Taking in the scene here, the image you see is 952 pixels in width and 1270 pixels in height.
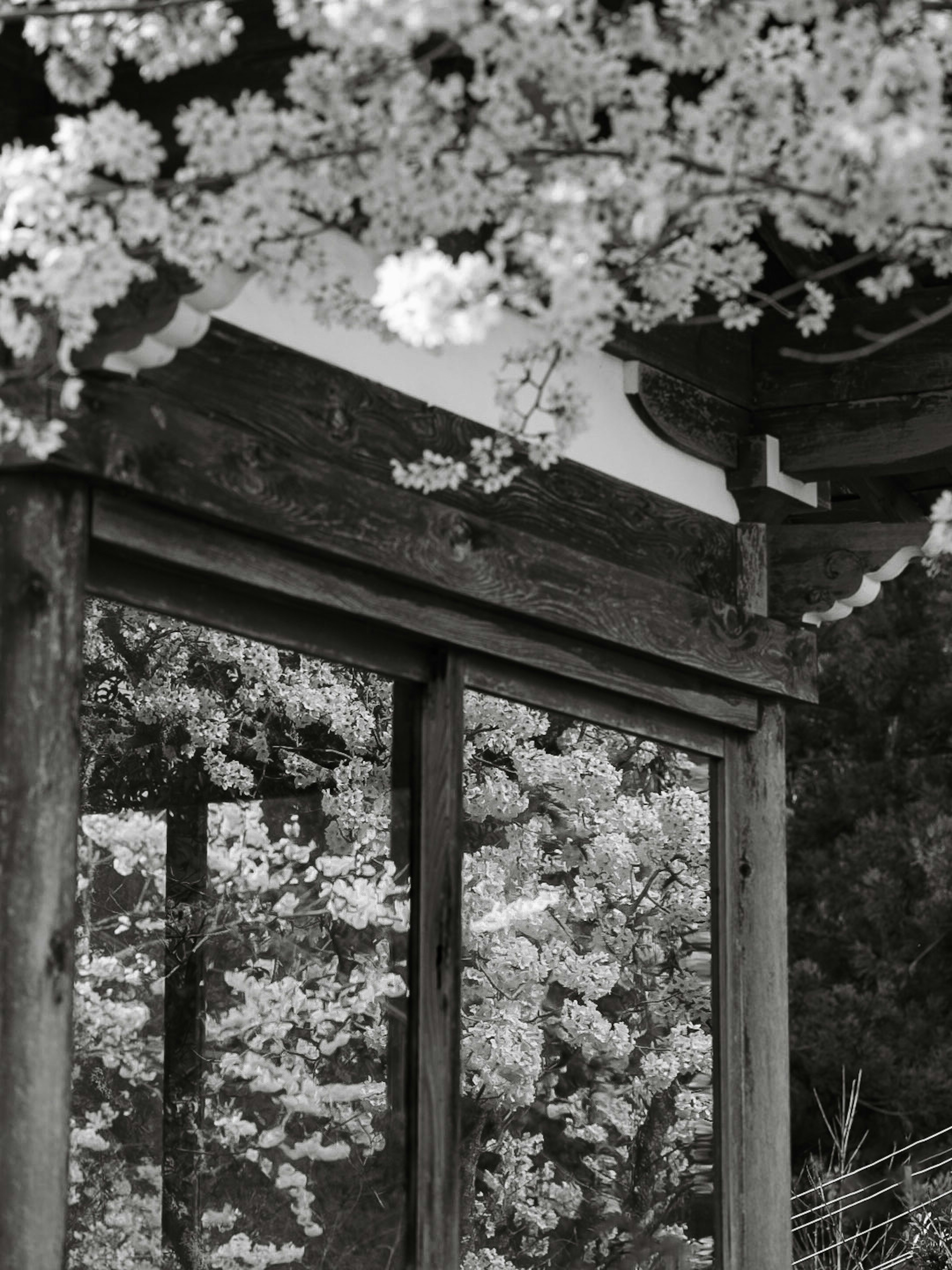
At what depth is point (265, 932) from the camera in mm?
3590

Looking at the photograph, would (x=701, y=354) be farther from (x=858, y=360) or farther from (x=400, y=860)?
(x=400, y=860)

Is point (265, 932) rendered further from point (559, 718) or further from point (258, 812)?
point (559, 718)

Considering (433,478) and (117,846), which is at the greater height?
(433,478)

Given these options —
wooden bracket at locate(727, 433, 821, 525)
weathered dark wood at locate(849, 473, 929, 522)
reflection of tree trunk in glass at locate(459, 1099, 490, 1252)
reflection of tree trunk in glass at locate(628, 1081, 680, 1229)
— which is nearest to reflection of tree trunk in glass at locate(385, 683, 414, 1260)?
reflection of tree trunk in glass at locate(459, 1099, 490, 1252)

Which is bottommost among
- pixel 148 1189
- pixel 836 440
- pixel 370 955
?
pixel 148 1189

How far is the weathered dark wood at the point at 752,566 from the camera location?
483cm

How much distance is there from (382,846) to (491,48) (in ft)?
6.16

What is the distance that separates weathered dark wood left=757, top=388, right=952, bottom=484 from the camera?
4613 mm

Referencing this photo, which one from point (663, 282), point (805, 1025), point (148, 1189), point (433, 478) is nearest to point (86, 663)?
point (148, 1189)

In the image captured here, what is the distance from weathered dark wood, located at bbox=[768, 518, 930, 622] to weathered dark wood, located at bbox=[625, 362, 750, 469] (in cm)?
42

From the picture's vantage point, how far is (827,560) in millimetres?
5113

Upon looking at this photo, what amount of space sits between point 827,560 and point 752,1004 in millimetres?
1172

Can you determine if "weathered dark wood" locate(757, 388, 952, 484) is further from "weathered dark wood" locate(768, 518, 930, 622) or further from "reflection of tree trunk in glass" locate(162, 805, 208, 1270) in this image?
"reflection of tree trunk in glass" locate(162, 805, 208, 1270)

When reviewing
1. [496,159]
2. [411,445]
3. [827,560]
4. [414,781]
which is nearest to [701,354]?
[827,560]
